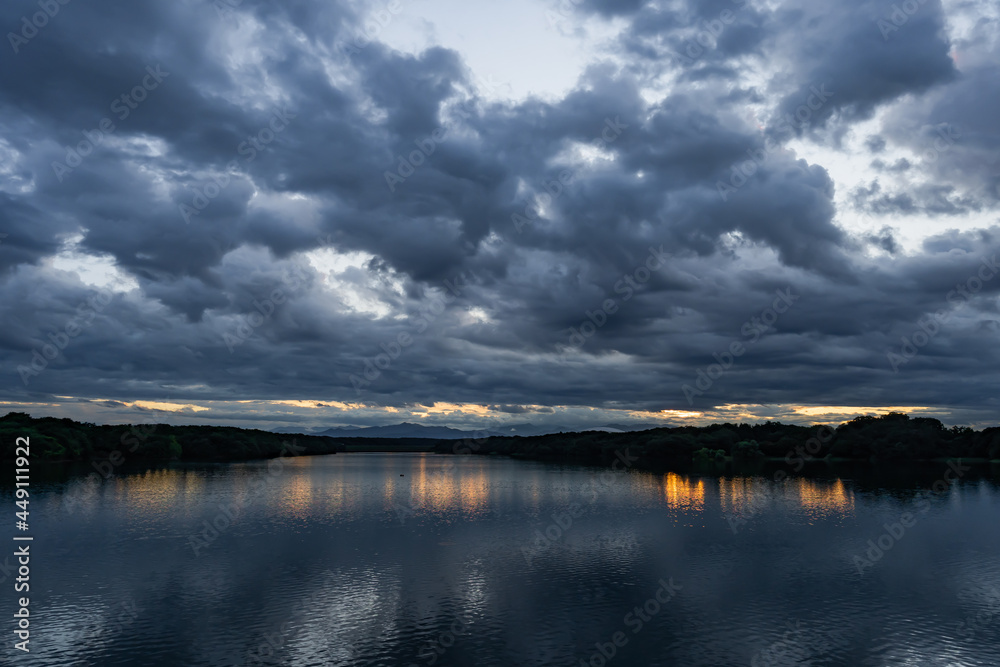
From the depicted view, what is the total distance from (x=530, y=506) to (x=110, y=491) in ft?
302

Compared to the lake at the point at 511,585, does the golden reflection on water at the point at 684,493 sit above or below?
below

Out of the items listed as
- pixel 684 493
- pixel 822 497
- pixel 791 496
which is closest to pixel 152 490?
pixel 684 493

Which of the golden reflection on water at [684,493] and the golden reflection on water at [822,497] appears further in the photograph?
the golden reflection on water at [684,493]

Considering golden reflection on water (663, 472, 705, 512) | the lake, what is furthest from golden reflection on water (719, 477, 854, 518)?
golden reflection on water (663, 472, 705, 512)

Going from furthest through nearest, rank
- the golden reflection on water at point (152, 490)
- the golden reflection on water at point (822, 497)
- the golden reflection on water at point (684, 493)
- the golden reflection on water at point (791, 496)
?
the golden reflection on water at point (684, 493), the golden reflection on water at point (152, 490), the golden reflection on water at point (791, 496), the golden reflection on water at point (822, 497)

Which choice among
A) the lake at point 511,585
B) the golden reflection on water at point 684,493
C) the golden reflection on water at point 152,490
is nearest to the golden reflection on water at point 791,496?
the lake at point 511,585

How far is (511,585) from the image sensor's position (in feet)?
176

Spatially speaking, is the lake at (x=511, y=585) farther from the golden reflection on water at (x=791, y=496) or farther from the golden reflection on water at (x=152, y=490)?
the golden reflection on water at (x=152, y=490)

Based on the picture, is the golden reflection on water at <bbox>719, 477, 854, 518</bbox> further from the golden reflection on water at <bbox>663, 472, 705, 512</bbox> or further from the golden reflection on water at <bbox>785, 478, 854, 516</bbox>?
the golden reflection on water at <bbox>663, 472, 705, 512</bbox>

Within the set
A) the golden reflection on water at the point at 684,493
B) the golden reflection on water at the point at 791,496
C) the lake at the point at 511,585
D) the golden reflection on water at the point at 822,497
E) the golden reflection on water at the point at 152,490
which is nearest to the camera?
the lake at the point at 511,585

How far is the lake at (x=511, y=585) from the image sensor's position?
38.9 meters

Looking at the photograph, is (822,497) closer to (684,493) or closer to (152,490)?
(684,493)

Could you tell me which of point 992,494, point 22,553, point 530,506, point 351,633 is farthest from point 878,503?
point 22,553

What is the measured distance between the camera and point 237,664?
36.2 metres
